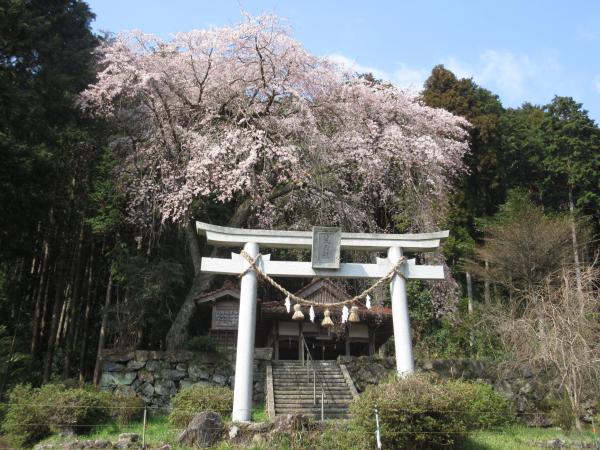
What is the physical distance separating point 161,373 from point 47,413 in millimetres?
3635

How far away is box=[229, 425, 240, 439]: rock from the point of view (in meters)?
8.35

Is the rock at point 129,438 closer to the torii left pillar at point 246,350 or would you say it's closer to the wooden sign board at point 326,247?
the torii left pillar at point 246,350

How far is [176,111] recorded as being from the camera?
1467cm

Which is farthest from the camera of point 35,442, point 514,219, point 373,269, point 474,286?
point 474,286

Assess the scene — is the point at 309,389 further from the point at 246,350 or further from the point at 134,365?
the point at 134,365

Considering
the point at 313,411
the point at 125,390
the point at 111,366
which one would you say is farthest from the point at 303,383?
the point at 111,366

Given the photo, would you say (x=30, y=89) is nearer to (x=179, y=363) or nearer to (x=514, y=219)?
(x=179, y=363)

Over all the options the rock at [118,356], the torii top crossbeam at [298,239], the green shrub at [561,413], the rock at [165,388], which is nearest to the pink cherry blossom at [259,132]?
the torii top crossbeam at [298,239]

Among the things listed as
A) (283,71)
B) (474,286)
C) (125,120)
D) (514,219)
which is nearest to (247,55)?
(283,71)

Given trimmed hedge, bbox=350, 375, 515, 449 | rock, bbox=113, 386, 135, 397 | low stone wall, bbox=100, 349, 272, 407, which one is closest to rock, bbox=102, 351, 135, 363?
low stone wall, bbox=100, 349, 272, 407

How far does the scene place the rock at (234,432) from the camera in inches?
329

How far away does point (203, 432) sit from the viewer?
8.21 meters

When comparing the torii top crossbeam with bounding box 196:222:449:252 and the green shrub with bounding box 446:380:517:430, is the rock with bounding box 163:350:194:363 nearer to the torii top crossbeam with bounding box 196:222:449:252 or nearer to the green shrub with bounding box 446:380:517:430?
the torii top crossbeam with bounding box 196:222:449:252

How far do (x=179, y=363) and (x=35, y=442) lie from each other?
4.12m
